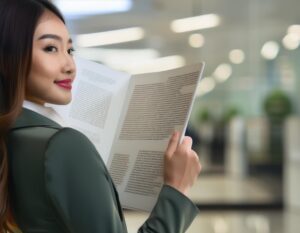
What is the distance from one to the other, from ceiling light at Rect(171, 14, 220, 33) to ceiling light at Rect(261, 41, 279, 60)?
1085mm

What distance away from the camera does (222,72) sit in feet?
23.1

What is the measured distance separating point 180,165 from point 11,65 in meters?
0.35

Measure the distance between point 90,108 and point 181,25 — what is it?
461 centimetres

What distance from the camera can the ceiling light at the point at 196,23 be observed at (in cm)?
558

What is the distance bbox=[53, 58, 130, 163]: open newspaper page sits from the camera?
1262mm

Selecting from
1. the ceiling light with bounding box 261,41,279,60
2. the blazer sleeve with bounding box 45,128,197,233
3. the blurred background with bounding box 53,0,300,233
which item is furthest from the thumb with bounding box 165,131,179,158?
the ceiling light with bounding box 261,41,279,60

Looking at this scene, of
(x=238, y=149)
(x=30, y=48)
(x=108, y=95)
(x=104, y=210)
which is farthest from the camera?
(x=238, y=149)

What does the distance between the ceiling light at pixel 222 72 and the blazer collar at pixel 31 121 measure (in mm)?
6107

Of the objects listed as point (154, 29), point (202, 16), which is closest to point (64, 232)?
point (202, 16)

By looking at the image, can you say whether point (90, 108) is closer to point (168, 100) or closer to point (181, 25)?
point (168, 100)

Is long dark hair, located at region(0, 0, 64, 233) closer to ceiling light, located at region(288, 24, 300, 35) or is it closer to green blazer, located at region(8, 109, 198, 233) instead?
green blazer, located at region(8, 109, 198, 233)

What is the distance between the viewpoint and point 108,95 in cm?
127

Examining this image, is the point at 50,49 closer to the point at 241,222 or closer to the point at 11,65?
the point at 11,65

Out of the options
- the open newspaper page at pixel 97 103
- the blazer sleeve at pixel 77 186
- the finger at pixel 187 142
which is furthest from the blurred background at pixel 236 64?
the blazer sleeve at pixel 77 186
